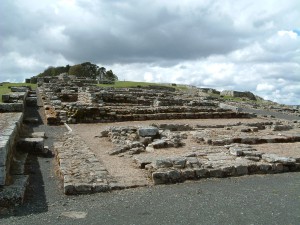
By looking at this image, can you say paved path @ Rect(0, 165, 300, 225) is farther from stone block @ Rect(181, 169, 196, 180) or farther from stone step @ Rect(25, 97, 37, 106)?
stone step @ Rect(25, 97, 37, 106)

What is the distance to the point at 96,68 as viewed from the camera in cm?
7238

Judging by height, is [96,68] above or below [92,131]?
above

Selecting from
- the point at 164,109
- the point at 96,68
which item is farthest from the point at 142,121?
the point at 96,68

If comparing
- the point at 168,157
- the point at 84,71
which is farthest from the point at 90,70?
the point at 168,157

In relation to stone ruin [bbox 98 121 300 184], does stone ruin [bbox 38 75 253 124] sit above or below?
above

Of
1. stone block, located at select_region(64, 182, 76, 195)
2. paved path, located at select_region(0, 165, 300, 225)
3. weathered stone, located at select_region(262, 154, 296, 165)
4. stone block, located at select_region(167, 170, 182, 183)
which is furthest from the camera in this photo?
weathered stone, located at select_region(262, 154, 296, 165)

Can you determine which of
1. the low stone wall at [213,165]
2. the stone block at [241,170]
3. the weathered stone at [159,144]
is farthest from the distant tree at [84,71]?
the stone block at [241,170]

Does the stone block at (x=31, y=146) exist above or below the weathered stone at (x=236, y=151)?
below

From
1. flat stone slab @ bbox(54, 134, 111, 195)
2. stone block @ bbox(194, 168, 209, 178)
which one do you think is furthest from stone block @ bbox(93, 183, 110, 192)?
stone block @ bbox(194, 168, 209, 178)

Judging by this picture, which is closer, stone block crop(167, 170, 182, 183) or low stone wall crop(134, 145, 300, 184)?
stone block crop(167, 170, 182, 183)

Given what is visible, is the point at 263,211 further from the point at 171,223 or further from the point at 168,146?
the point at 168,146

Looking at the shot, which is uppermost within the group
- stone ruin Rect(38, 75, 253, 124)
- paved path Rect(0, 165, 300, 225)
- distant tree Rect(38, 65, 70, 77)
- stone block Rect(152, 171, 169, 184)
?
distant tree Rect(38, 65, 70, 77)

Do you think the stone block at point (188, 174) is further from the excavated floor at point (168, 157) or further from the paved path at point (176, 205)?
the paved path at point (176, 205)

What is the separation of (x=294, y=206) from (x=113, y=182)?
3673mm
